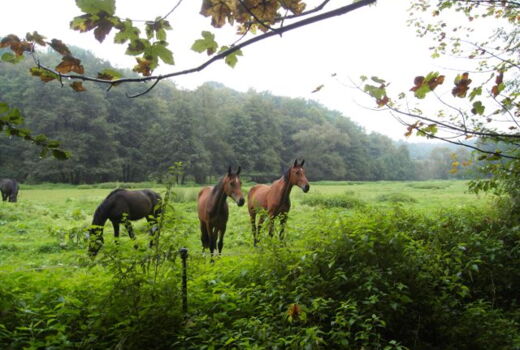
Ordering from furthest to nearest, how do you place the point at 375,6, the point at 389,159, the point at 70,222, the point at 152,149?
the point at 389,159 < the point at 152,149 < the point at 70,222 < the point at 375,6

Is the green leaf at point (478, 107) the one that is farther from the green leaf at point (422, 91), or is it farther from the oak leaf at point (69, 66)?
the oak leaf at point (69, 66)

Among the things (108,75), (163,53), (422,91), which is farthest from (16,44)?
(422,91)

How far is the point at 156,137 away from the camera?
35969 millimetres

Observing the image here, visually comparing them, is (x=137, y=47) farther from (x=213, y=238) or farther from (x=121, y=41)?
(x=213, y=238)

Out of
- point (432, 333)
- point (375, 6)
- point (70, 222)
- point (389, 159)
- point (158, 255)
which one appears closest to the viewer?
Result: point (375, 6)

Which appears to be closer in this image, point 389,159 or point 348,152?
point 348,152

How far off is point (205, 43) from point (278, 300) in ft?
7.00

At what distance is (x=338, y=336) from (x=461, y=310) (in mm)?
1547

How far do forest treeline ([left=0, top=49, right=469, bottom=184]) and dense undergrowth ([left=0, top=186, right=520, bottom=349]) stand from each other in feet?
84.2

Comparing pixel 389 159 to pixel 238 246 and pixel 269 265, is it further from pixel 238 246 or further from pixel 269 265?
pixel 269 265

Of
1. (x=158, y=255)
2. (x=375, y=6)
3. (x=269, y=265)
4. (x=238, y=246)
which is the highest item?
(x=375, y=6)

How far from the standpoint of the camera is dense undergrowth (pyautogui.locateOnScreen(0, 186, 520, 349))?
2.16 meters

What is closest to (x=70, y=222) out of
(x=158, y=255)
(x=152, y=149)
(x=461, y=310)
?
(x=158, y=255)

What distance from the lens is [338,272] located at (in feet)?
8.93
